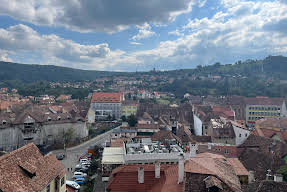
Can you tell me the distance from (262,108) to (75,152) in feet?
221

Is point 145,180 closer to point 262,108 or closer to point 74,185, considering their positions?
point 74,185

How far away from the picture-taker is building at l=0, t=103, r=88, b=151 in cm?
4912

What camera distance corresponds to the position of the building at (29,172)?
49.0 ft

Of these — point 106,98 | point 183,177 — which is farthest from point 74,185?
point 106,98

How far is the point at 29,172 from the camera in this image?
16594mm

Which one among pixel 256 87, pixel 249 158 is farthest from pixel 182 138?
pixel 256 87

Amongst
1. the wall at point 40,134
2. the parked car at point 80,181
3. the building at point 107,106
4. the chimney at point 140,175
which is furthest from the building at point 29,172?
the building at point 107,106

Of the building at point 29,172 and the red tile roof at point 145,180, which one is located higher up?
the building at point 29,172

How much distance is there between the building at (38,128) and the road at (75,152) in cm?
319

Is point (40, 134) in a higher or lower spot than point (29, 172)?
lower

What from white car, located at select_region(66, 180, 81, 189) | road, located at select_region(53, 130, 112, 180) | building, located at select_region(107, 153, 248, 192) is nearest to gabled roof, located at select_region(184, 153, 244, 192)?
building, located at select_region(107, 153, 248, 192)

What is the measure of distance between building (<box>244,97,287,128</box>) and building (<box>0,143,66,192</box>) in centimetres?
7598

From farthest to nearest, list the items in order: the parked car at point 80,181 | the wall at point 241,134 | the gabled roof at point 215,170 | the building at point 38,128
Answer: the building at point 38,128
the wall at point 241,134
the parked car at point 80,181
the gabled roof at point 215,170

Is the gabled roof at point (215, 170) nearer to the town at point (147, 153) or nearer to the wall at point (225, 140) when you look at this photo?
the town at point (147, 153)
